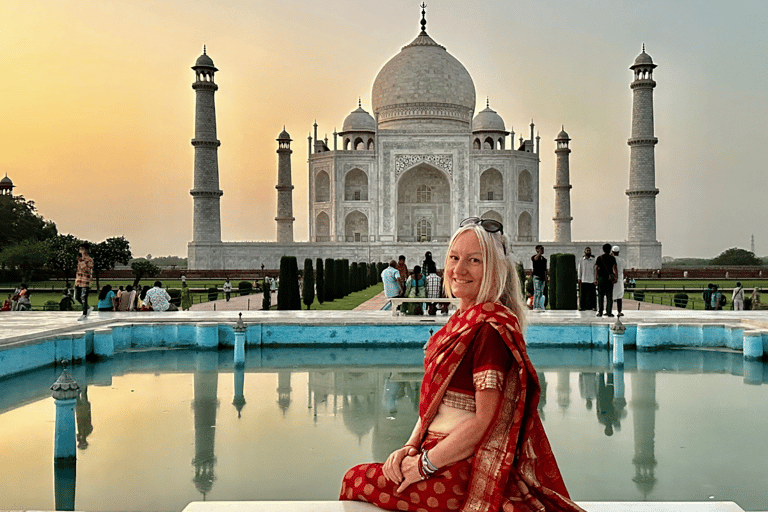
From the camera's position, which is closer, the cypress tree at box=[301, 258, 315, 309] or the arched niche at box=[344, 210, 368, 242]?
the cypress tree at box=[301, 258, 315, 309]

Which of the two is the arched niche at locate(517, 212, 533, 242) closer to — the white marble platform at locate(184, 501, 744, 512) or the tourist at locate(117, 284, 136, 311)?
the tourist at locate(117, 284, 136, 311)

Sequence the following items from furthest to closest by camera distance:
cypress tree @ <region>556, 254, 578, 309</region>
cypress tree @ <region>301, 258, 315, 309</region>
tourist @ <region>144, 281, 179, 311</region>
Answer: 1. cypress tree @ <region>301, 258, 315, 309</region>
2. cypress tree @ <region>556, 254, 578, 309</region>
3. tourist @ <region>144, 281, 179, 311</region>

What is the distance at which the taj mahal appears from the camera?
23.1 m

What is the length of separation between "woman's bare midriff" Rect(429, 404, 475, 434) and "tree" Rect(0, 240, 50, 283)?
69.9ft

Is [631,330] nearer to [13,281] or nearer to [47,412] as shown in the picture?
[47,412]

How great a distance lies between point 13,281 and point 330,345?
17.6 m

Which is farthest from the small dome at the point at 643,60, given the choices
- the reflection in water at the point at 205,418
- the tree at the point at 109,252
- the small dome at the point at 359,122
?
the reflection in water at the point at 205,418

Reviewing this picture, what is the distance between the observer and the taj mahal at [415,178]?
23094 mm

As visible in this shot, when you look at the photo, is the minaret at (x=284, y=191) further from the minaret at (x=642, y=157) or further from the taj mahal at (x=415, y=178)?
the minaret at (x=642, y=157)

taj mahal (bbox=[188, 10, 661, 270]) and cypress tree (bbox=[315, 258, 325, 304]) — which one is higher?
taj mahal (bbox=[188, 10, 661, 270])

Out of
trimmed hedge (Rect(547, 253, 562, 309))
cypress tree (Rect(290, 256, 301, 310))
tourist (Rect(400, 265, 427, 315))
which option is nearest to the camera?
tourist (Rect(400, 265, 427, 315))

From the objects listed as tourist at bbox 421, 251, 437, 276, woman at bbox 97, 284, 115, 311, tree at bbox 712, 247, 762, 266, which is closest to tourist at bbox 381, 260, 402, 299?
tourist at bbox 421, 251, 437, 276

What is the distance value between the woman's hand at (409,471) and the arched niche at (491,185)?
86.9 feet

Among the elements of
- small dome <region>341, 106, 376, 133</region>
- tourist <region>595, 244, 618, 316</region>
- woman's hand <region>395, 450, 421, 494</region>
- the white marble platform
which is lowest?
the white marble platform
